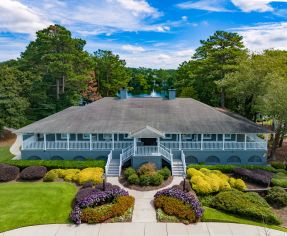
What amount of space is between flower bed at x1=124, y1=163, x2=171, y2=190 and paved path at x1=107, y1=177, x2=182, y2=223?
0.87 metres

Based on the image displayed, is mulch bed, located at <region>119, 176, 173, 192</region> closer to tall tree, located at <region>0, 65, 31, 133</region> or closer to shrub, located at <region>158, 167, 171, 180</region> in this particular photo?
shrub, located at <region>158, 167, 171, 180</region>

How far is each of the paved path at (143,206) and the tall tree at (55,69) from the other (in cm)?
2756

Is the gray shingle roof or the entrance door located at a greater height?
the gray shingle roof

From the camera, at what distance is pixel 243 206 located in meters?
19.0

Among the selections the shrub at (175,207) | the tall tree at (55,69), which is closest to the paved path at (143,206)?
the shrub at (175,207)

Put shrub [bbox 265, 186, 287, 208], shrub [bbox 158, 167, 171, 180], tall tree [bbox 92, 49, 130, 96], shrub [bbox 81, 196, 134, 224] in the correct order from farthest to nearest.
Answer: tall tree [bbox 92, 49, 130, 96]
shrub [bbox 158, 167, 171, 180]
shrub [bbox 265, 186, 287, 208]
shrub [bbox 81, 196, 134, 224]

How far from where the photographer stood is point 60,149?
29234 millimetres

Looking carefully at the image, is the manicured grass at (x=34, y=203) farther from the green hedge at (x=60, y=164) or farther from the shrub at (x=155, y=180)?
the shrub at (x=155, y=180)

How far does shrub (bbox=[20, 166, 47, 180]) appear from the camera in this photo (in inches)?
981

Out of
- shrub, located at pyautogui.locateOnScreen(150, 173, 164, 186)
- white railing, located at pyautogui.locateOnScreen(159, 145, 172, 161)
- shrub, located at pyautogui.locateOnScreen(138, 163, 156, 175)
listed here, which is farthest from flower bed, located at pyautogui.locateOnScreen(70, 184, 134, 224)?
white railing, located at pyautogui.locateOnScreen(159, 145, 172, 161)

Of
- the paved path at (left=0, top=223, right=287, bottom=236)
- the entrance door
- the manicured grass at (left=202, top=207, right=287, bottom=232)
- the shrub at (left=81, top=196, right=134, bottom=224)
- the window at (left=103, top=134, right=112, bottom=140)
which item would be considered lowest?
the paved path at (left=0, top=223, right=287, bottom=236)

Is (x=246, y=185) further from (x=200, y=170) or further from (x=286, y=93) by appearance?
(x=286, y=93)

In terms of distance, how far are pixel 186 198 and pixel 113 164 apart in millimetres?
9574

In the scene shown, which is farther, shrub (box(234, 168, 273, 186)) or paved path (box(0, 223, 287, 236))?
shrub (box(234, 168, 273, 186))
